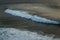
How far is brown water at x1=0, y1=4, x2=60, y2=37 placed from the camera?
164 cm

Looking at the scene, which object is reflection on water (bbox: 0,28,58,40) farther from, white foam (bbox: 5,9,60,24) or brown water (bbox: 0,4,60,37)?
white foam (bbox: 5,9,60,24)

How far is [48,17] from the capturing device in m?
1.82

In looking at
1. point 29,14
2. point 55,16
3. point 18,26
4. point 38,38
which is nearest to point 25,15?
point 29,14

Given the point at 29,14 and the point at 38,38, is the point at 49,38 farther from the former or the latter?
the point at 29,14


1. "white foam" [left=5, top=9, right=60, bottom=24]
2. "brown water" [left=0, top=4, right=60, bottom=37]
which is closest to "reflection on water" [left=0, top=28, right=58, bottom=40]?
"brown water" [left=0, top=4, right=60, bottom=37]

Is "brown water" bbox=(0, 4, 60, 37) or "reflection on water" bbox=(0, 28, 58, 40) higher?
"brown water" bbox=(0, 4, 60, 37)

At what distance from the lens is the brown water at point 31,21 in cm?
164

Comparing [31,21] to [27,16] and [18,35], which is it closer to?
[27,16]

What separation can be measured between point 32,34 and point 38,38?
90 mm

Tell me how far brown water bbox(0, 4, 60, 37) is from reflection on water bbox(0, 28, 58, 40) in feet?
0.29

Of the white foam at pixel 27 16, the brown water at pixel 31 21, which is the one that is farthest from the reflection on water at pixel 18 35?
the white foam at pixel 27 16

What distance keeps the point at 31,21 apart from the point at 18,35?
0.31 m

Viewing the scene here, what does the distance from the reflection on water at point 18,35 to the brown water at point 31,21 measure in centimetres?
9

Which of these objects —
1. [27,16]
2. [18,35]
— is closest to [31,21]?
[27,16]
